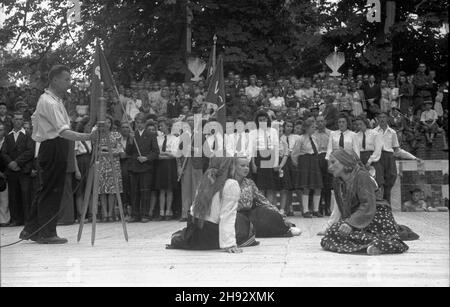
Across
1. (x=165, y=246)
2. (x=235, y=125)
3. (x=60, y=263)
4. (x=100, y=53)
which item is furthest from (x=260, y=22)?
(x=60, y=263)

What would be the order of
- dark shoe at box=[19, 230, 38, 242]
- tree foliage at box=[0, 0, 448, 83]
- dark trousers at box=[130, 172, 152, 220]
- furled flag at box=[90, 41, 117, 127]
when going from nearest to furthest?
dark shoe at box=[19, 230, 38, 242] → furled flag at box=[90, 41, 117, 127] → dark trousers at box=[130, 172, 152, 220] → tree foliage at box=[0, 0, 448, 83]

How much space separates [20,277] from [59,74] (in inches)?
134

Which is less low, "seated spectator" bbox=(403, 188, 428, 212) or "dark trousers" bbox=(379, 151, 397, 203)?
"dark trousers" bbox=(379, 151, 397, 203)

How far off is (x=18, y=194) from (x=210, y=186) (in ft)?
21.5

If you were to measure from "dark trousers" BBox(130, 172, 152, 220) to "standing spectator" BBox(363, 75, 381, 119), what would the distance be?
7.35 meters

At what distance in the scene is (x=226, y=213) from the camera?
722 cm

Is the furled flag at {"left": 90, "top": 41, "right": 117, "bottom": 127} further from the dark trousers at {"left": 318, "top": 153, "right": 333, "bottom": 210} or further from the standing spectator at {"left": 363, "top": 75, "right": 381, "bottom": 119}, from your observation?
the standing spectator at {"left": 363, "top": 75, "right": 381, "bottom": 119}

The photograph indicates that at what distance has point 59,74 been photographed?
8398 mm

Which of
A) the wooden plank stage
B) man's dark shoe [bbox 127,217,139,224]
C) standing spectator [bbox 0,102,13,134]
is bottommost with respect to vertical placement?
man's dark shoe [bbox 127,217,139,224]

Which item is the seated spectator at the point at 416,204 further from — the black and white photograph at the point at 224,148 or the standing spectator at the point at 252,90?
the standing spectator at the point at 252,90

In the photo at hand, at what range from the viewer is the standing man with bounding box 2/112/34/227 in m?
12.5

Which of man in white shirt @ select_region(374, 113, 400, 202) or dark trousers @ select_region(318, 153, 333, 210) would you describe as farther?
man in white shirt @ select_region(374, 113, 400, 202)

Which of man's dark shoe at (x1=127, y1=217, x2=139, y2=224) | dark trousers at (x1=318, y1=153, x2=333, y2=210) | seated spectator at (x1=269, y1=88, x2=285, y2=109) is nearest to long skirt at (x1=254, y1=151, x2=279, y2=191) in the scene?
dark trousers at (x1=318, y1=153, x2=333, y2=210)

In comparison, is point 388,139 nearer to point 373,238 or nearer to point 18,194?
point 373,238
